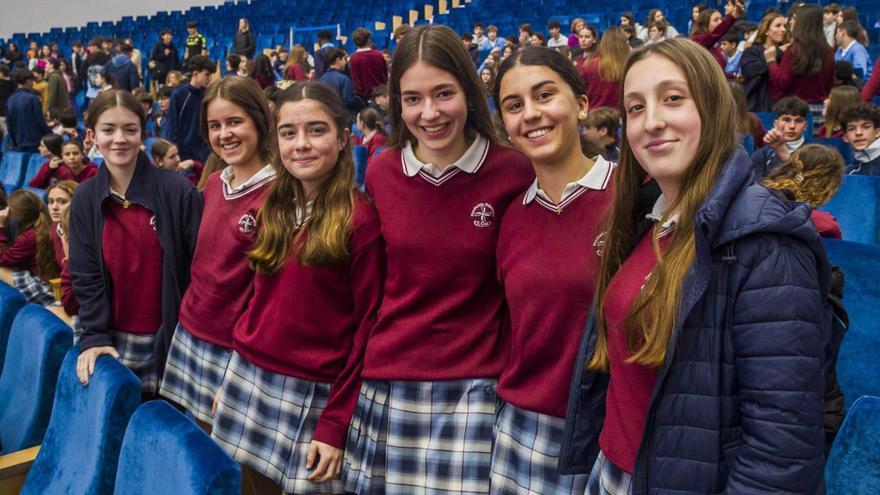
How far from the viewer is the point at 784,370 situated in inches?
35.5

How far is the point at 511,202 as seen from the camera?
148 centimetres

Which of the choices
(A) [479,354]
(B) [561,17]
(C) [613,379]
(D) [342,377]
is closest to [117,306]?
(D) [342,377]

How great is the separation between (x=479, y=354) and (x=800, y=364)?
659 mm

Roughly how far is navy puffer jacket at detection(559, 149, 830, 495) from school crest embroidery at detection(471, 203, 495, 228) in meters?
0.54

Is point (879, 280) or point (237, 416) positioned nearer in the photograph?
point (237, 416)

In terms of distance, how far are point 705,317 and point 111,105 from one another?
172 cm

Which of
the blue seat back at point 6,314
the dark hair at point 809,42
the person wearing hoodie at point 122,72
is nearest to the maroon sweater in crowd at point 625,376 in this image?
the blue seat back at point 6,314

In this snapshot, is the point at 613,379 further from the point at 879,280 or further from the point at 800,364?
the point at 879,280

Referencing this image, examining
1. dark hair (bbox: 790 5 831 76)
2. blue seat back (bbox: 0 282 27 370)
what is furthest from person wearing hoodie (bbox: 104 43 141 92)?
blue seat back (bbox: 0 282 27 370)

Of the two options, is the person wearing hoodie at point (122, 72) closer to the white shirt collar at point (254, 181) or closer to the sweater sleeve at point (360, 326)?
the white shirt collar at point (254, 181)

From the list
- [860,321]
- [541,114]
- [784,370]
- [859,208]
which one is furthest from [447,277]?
Answer: [859,208]

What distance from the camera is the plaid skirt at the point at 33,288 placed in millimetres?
3627

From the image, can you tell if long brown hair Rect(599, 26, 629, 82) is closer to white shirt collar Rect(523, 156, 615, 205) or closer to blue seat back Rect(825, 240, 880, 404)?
blue seat back Rect(825, 240, 880, 404)

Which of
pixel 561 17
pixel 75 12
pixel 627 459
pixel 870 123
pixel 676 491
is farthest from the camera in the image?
pixel 75 12
